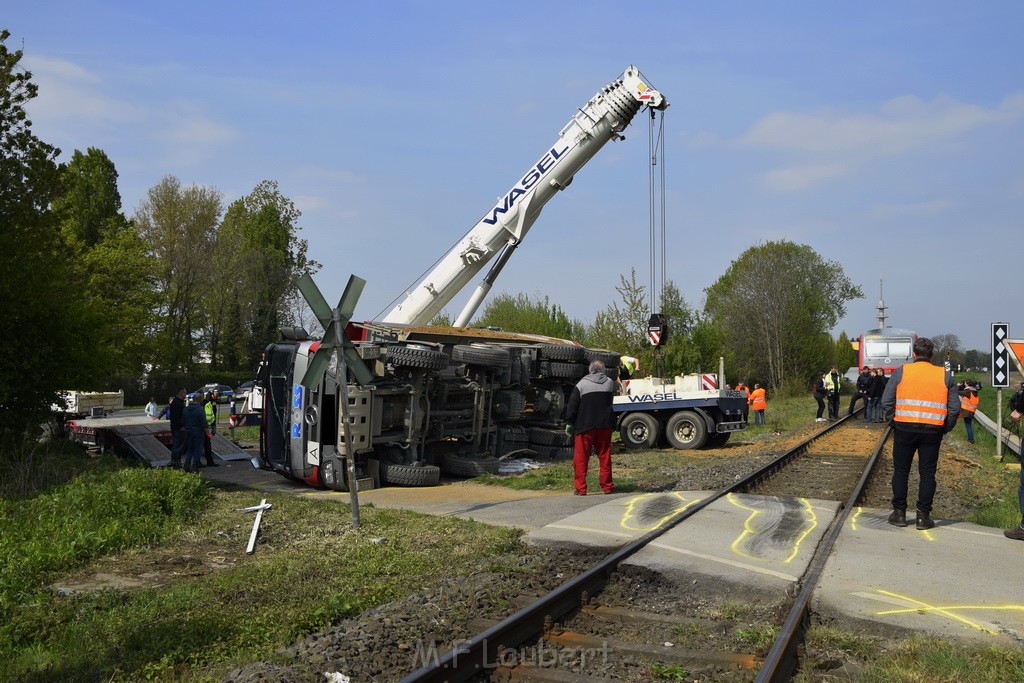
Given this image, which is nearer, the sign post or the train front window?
the sign post

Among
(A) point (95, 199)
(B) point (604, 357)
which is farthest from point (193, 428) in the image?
(A) point (95, 199)

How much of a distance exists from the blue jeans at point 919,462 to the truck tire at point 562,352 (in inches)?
333

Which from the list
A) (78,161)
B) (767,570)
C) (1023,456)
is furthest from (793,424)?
(78,161)

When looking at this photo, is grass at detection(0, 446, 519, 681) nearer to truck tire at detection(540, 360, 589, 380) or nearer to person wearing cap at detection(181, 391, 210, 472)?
person wearing cap at detection(181, 391, 210, 472)

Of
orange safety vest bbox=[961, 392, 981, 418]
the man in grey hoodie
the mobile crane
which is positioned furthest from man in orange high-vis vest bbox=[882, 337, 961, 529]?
orange safety vest bbox=[961, 392, 981, 418]

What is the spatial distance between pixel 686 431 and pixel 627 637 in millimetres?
13265

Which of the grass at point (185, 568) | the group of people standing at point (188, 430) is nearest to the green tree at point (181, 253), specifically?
the group of people standing at point (188, 430)

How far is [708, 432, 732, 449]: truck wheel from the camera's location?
1856 centimetres

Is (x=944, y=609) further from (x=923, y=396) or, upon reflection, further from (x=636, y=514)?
(x=636, y=514)

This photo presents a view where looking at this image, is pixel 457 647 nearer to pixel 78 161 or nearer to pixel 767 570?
pixel 767 570

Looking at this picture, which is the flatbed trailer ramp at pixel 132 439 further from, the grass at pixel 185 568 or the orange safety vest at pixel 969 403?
the orange safety vest at pixel 969 403

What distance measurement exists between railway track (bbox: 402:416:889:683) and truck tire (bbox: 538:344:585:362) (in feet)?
29.7

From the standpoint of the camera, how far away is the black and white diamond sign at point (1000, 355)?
16.8m

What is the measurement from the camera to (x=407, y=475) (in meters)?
13.2
